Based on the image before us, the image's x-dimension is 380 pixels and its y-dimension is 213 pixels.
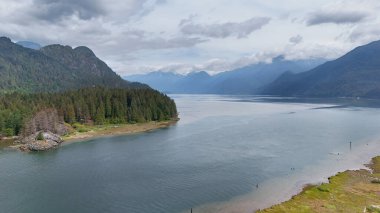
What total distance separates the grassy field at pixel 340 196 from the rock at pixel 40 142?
4380 inches

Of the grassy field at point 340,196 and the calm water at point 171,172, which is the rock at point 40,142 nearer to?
the calm water at point 171,172

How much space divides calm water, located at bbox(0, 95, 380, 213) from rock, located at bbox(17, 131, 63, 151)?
736 centimetres

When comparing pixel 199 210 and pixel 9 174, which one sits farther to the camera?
pixel 9 174

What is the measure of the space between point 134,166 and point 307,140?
90.5 m

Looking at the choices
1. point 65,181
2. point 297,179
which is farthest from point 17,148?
point 297,179

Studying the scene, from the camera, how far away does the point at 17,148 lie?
160 m

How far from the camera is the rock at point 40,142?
157500 millimetres

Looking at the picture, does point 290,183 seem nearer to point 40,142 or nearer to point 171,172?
point 171,172

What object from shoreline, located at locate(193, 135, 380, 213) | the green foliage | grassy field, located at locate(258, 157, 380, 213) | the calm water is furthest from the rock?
grassy field, located at locate(258, 157, 380, 213)

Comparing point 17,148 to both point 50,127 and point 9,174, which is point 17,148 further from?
point 9,174

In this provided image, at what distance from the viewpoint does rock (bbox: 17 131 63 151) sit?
158 meters

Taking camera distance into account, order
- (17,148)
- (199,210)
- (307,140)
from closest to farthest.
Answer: (199,210)
(17,148)
(307,140)

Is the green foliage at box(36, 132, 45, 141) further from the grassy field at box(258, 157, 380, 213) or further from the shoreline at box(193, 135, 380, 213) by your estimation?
the grassy field at box(258, 157, 380, 213)

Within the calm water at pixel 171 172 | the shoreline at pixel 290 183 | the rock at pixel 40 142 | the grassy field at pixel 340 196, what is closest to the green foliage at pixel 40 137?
the rock at pixel 40 142
